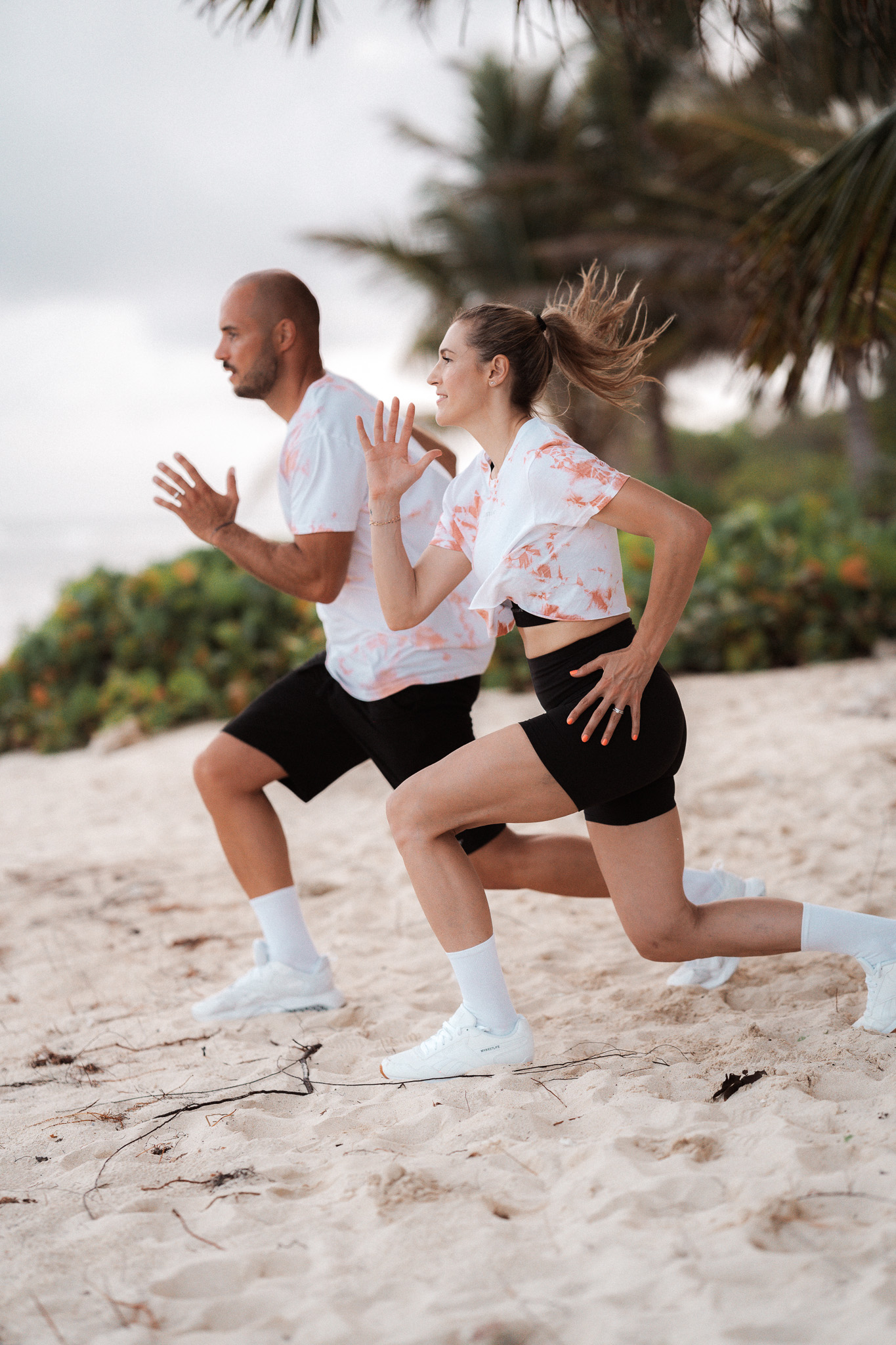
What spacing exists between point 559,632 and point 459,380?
59cm

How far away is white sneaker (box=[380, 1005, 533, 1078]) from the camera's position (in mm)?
2400

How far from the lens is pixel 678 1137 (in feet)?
6.69

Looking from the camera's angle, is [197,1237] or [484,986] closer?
[197,1237]

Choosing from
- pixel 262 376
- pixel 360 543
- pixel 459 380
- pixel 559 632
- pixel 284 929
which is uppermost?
pixel 262 376

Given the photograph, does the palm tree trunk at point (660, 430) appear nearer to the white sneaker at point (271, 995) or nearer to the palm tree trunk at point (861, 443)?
the palm tree trunk at point (861, 443)

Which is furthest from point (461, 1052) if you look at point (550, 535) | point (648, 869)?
point (550, 535)

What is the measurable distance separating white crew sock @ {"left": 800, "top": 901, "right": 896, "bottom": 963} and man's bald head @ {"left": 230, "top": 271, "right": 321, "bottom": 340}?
193 centimetres

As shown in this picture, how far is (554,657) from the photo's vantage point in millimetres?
2260

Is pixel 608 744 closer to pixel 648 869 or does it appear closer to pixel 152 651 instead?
pixel 648 869

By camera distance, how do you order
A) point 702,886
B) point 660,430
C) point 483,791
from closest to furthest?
point 483,791 < point 702,886 < point 660,430

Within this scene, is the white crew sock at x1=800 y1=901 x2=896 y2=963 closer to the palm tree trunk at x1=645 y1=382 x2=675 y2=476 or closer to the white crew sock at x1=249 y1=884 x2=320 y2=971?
the white crew sock at x1=249 y1=884 x2=320 y2=971

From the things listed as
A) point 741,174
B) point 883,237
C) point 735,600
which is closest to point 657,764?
point 883,237

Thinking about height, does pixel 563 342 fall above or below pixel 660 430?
below

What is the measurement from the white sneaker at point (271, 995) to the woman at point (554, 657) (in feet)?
1.93
